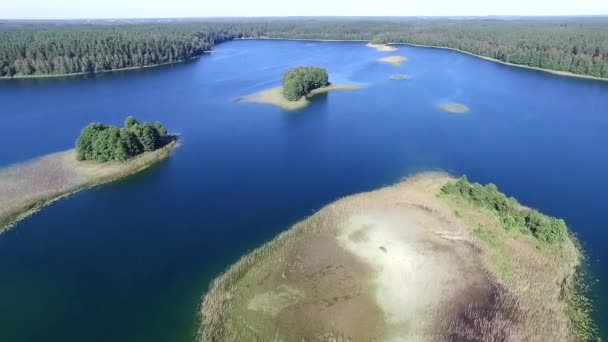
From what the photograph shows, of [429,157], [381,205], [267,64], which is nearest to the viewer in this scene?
[381,205]

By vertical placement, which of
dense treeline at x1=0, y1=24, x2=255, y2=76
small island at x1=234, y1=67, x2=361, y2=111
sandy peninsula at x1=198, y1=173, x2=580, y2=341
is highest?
dense treeline at x1=0, y1=24, x2=255, y2=76

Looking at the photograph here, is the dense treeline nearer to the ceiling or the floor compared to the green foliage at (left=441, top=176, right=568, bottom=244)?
nearer to the ceiling

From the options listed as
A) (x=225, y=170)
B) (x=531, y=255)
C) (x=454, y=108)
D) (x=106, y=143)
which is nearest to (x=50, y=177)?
(x=106, y=143)

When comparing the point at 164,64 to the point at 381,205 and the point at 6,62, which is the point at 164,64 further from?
the point at 381,205

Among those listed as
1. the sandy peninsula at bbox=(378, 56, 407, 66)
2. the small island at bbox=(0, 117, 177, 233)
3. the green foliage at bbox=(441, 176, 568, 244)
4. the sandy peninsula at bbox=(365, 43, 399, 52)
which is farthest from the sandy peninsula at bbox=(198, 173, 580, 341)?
the sandy peninsula at bbox=(365, 43, 399, 52)

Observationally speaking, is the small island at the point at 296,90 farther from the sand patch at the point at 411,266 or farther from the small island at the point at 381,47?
the small island at the point at 381,47

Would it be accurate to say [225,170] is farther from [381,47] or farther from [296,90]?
[381,47]

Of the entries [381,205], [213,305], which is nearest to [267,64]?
[381,205]

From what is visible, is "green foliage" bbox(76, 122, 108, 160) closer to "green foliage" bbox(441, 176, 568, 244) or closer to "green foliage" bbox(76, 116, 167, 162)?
"green foliage" bbox(76, 116, 167, 162)
